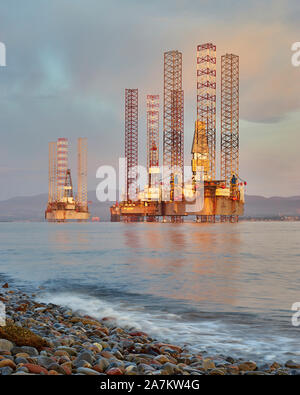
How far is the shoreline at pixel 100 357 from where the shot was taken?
9.86 feet

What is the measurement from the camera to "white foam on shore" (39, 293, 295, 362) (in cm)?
423

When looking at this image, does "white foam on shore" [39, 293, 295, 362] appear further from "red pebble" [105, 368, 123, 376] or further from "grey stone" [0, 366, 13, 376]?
"grey stone" [0, 366, 13, 376]

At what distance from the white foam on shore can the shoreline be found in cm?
26

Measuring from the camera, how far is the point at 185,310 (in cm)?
659

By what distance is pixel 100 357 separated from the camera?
335cm

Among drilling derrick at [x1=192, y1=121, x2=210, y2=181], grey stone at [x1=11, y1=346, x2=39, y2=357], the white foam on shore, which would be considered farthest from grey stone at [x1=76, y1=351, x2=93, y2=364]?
drilling derrick at [x1=192, y1=121, x2=210, y2=181]

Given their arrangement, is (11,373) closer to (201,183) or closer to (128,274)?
(128,274)

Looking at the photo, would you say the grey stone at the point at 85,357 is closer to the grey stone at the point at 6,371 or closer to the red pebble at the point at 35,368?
the red pebble at the point at 35,368

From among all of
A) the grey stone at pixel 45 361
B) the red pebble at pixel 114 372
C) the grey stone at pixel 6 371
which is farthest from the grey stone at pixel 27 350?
the red pebble at pixel 114 372

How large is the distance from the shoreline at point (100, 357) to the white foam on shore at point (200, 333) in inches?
10.4

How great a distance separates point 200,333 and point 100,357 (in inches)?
76.1

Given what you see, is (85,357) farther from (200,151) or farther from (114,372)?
(200,151)
